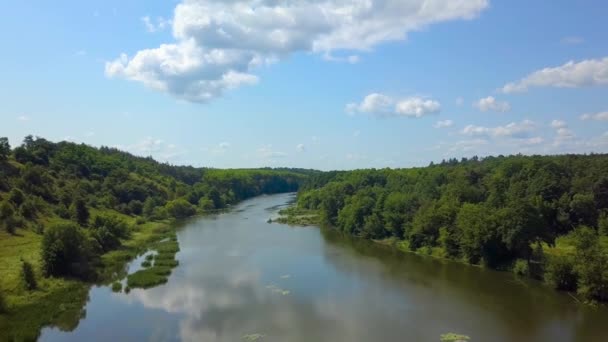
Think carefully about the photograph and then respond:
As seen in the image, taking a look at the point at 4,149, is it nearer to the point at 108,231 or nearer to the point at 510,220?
the point at 108,231

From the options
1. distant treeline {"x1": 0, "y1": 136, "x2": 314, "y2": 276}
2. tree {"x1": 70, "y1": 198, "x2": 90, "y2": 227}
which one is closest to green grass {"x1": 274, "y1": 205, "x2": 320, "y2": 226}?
distant treeline {"x1": 0, "y1": 136, "x2": 314, "y2": 276}

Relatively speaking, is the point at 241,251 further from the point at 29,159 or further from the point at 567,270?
the point at 29,159

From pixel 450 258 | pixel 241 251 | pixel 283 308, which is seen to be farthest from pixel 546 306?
pixel 241 251

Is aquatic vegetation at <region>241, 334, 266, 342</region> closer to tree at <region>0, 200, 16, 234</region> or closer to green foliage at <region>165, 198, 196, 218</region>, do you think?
tree at <region>0, 200, 16, 234</region>

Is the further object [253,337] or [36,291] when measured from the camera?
Result: [36,291]

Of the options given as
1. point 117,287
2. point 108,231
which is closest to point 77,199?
point 108,231

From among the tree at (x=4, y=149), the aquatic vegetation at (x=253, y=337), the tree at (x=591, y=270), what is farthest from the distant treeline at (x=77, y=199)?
the tree at (x=591, y=270)

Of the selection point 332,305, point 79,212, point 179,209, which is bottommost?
point 332,305
